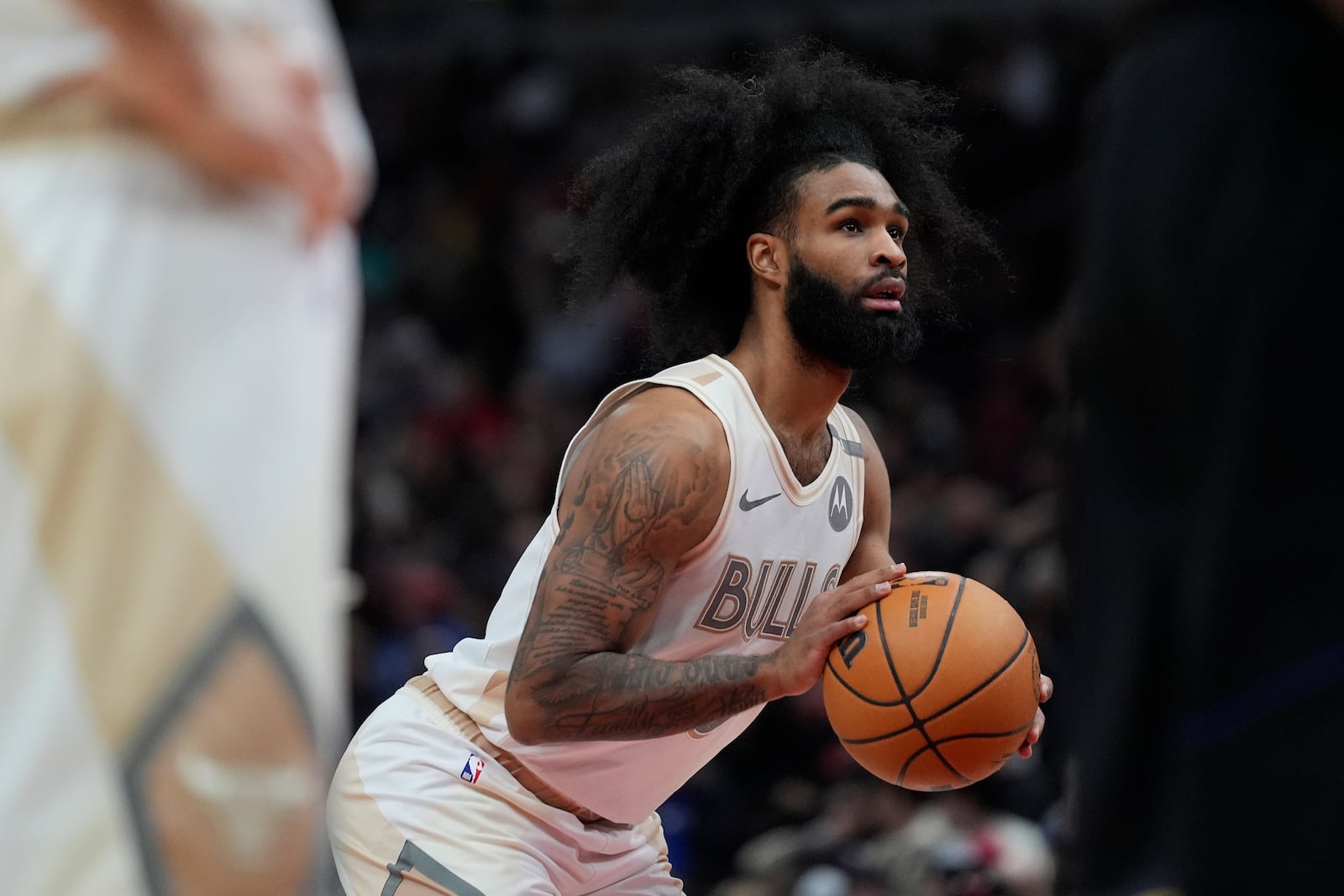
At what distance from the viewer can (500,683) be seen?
152 inches

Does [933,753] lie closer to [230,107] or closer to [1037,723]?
[1037,723]

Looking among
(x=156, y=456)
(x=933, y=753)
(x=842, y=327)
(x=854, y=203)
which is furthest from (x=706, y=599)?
(x=156, y=456)

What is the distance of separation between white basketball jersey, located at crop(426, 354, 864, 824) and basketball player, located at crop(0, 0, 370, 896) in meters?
1.89

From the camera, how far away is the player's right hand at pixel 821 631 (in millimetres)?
3369

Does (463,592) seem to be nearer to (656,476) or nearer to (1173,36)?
(656,476)

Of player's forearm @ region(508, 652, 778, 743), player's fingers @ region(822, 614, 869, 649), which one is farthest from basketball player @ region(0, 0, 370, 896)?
player's fingers @ region(822, 614, 869, 649)

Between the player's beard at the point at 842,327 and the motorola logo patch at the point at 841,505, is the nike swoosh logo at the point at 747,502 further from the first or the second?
the player's beard at the point at 842,327

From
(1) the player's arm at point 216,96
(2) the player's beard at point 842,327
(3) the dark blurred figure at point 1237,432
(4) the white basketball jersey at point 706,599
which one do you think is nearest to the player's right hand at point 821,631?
(4) the white basketball jersey at point 706,599

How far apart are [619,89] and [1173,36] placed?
12943mm

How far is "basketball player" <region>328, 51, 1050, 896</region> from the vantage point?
136 inches

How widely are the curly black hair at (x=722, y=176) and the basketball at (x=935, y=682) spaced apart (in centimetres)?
131

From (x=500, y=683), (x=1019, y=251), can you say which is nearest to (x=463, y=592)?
(x=1019, y=251)

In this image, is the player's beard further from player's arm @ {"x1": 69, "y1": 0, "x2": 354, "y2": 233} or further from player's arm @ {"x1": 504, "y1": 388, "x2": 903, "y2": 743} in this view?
player's arm @ {"x1": 69, "y1": 0, "x2": 354, "y2": 233}

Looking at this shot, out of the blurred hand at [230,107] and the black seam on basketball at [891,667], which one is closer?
the blurred hand at [230,107]
